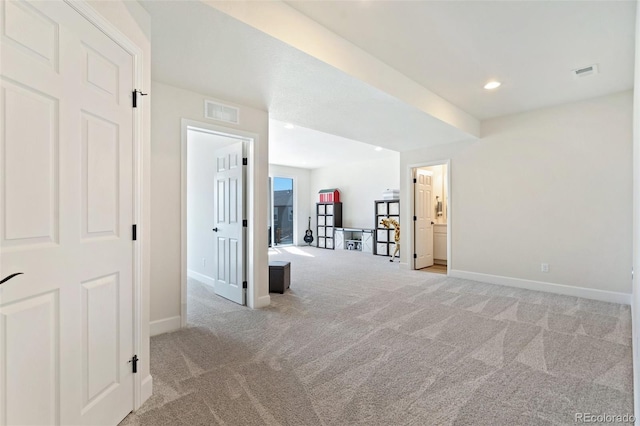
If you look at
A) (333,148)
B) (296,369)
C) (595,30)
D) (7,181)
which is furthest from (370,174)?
(7,181)

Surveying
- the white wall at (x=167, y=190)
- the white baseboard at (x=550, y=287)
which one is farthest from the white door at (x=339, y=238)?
the white wall at (x=167, y=190)

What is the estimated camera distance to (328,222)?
381 inches

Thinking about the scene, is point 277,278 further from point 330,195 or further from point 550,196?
point 330,195

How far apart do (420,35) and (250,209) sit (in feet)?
8.31

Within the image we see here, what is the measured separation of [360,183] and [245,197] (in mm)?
6122

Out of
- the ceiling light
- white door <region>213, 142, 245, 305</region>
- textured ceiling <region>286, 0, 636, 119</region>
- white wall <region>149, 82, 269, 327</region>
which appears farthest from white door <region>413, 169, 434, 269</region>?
white wall <region>149, 82, 269, 327</region>

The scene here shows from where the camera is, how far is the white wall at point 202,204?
4484 mm

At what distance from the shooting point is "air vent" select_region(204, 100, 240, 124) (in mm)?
3156

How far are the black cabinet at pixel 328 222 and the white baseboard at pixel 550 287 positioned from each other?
470cm

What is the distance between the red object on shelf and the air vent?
6420 millimetres

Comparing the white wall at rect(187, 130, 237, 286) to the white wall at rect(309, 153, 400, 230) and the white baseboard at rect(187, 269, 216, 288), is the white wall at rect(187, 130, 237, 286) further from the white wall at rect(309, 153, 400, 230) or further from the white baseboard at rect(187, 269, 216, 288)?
the white wall at rect(309, 153, 400, 230)

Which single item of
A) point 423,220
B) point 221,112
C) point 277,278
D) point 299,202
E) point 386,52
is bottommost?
point 277,278

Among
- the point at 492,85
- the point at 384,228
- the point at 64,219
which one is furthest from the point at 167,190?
the point at 384,228

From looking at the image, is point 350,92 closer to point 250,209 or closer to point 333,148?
point 250,209
